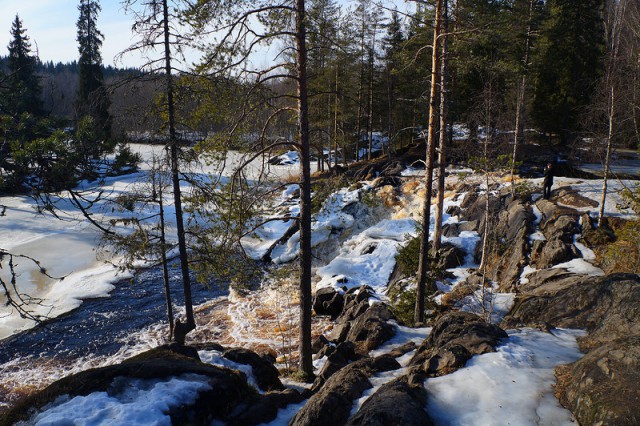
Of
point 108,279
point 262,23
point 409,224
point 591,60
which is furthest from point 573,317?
point 591,60

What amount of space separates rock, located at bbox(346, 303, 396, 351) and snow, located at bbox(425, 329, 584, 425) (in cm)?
413

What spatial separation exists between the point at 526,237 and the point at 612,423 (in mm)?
11643

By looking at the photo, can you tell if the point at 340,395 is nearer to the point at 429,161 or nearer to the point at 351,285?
the point at 429,161

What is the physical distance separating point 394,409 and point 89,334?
14086 millimetres

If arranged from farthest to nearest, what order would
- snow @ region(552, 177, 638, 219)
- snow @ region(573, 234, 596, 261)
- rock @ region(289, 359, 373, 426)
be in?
1. snow @ region(552, 177, 638, 219)
2. snow @ region(573, 234, 596, 261)
3. rock @ region(289, 359, 373, 426)

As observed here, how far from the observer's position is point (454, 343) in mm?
7062

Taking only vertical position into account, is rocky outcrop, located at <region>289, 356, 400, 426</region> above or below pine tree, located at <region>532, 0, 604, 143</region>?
below

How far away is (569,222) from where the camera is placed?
14.6 m

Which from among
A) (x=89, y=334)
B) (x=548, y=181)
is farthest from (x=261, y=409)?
(x=548, y=181)

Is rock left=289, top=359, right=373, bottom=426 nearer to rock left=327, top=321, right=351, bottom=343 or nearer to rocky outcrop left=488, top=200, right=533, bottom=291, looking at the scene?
rock left=327, top=321, right=351, bottom=343

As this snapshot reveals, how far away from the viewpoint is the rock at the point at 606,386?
4.52 m

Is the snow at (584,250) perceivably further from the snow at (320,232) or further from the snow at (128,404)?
the snow at (128,404)

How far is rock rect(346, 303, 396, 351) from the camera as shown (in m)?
10.8

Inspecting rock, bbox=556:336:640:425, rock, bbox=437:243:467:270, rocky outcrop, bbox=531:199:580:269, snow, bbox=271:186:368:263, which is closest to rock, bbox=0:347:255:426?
rock, bbox=556:336:640:425
